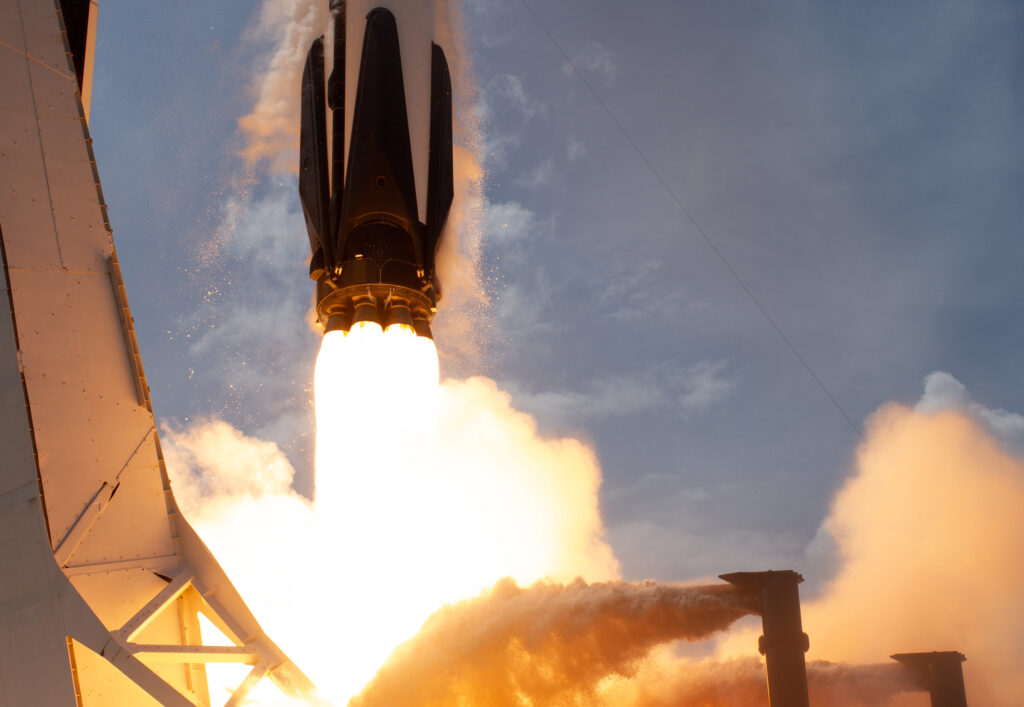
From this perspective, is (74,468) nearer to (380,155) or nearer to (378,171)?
(378,171)

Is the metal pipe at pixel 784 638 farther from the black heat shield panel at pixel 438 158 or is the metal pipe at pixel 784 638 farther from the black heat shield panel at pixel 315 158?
the black heat shield panel at pixel 315 158

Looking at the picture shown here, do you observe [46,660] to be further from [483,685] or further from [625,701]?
[625,701]

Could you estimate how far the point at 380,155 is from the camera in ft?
40.9

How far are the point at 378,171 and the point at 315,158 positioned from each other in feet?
4.34

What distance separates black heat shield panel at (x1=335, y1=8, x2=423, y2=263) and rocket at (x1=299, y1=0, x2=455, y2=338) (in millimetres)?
15

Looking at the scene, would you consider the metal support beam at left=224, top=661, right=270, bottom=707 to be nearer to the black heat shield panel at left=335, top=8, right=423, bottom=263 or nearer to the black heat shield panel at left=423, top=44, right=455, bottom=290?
the black heat shield panel at left=335, top=8, right=423, bottom=263

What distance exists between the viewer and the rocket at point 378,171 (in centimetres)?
1232

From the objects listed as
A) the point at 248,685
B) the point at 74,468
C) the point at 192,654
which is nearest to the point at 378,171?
the point at 74,468

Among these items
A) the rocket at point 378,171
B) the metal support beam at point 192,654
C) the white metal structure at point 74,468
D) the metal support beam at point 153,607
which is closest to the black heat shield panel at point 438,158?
the rocket at point 378,171

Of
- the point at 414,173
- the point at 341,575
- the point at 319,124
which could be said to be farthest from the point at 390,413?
the point at 319,124

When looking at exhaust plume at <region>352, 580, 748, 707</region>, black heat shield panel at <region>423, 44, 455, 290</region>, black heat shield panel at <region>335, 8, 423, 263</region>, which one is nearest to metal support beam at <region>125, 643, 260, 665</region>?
exhaust plume at <region>352, 580, 748, 707</region>

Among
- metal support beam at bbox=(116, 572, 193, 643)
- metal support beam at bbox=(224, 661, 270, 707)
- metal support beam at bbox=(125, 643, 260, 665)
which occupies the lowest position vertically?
metal support beam at bbox=(224, 661, 270, 707)

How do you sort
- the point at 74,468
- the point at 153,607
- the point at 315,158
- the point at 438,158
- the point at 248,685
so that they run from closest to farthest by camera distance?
1. the point at 74,468
2. the point at 153,607
3. the point at 248,685
4. the point at 315,158
5. the point at 438,158

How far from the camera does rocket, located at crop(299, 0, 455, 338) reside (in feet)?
40.4
